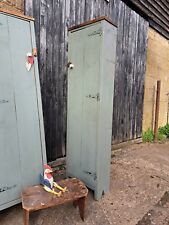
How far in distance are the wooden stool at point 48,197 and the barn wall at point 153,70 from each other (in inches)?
166

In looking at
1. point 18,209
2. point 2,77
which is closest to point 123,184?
point 18,209

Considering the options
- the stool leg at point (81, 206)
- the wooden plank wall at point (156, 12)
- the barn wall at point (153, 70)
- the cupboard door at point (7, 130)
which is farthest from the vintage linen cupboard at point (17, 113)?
the barn wall at point (153, 70)

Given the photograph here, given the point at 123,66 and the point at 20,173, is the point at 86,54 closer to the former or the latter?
the point at 20,173

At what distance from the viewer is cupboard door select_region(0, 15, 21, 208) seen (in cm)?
202

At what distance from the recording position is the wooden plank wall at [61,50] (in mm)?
3096

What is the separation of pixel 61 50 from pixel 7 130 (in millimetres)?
1780

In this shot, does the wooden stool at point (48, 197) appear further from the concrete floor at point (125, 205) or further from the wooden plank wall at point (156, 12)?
the wooden plank wall at point (156, 12)

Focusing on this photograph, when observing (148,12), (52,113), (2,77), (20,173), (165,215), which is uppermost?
(148,12)

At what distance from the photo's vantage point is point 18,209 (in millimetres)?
2311

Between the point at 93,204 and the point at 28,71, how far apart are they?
1714mm

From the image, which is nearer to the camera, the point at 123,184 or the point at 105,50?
the point at 105,50

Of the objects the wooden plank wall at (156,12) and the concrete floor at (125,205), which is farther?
the wooden plank wall at (156,12)

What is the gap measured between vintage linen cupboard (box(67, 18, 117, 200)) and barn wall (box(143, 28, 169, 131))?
3.65 metres

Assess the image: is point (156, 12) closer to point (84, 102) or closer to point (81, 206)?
point (84, 102)
